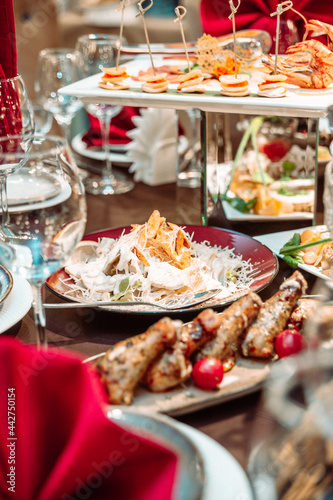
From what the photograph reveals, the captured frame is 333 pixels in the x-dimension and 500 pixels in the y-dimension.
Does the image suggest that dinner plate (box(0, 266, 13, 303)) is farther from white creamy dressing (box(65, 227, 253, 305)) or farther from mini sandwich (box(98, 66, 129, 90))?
mini sandwich (box(98, 66, 129, 90))

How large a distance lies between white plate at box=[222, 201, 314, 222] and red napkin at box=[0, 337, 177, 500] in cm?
98

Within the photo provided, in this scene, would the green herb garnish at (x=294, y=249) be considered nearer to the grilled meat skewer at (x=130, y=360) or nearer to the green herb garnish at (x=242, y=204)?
the green herb garnish at (x=242, y=204)

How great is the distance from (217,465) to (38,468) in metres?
0.19

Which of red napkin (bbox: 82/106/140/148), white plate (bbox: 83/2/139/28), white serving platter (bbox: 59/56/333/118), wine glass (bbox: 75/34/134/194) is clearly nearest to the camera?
white serving platter (bbox: 59/56/333/118)

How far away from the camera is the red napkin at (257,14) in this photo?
1.70 meters

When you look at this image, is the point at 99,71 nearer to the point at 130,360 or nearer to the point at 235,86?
the point at 235,86

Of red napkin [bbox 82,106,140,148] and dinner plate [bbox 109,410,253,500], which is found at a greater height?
dinner plate [bbox 109,410,253,500]

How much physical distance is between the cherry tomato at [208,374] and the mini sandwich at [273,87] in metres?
0.63

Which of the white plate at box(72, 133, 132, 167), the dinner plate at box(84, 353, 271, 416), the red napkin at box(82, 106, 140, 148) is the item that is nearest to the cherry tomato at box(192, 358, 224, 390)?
the dinner plate at box(84, 353, 271, 416)

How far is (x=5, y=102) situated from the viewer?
3.88 ft

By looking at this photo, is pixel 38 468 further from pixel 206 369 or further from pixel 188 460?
pixel 206 369

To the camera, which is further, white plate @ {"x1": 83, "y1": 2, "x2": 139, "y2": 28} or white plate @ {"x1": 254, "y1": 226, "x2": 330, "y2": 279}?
white plate @ {"x1": 83, "y1": 2, "x2": 139, "y2": 28}

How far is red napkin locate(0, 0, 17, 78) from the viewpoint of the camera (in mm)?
1306

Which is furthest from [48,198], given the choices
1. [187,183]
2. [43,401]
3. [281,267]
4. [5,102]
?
[187,183]
